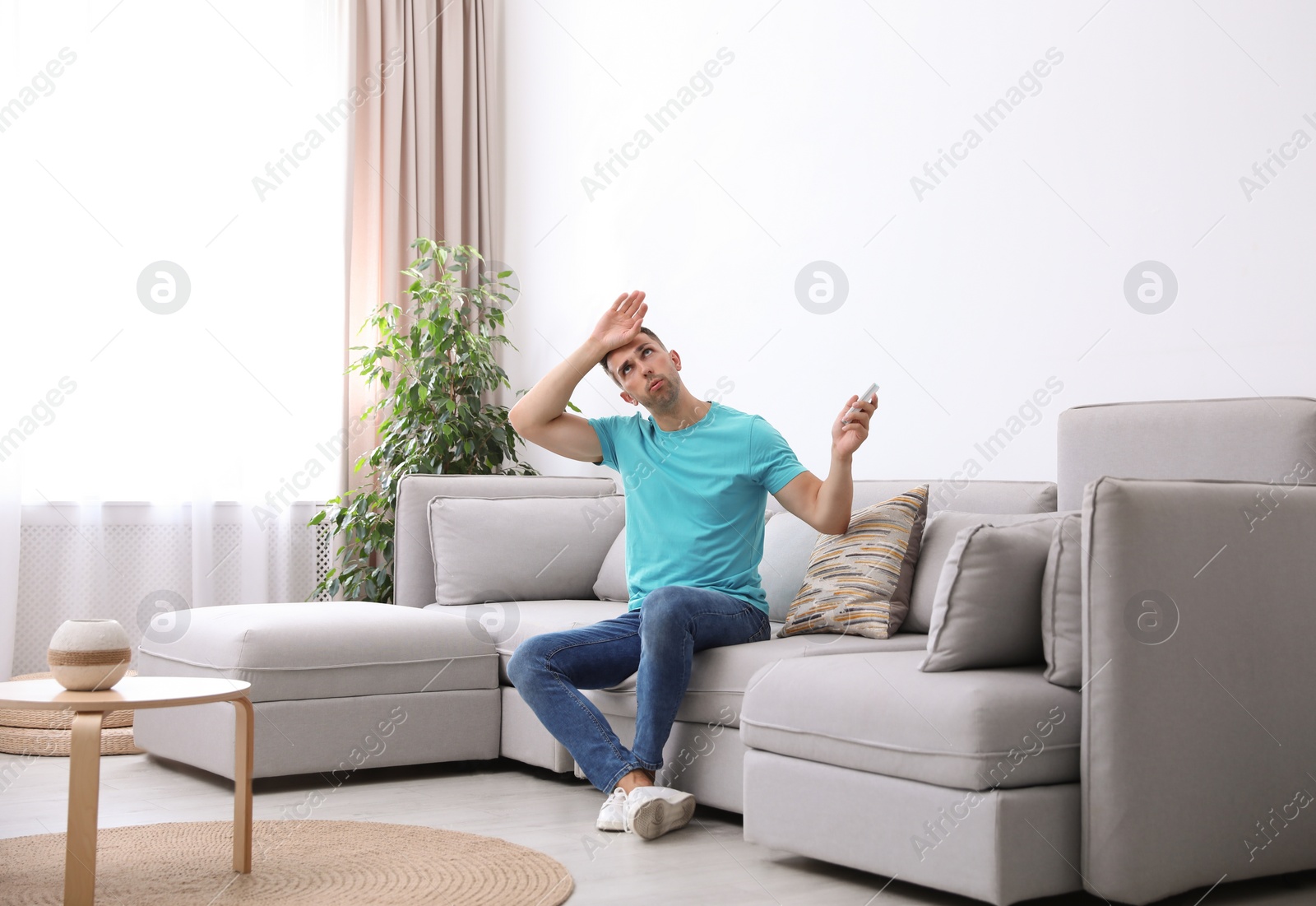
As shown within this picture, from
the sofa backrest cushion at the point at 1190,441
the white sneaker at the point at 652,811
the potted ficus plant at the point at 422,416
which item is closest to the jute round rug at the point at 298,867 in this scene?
the white sneaker at the point at 652,811

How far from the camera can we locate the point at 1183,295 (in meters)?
2.90

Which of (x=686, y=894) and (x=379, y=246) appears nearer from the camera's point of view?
(x=686, y=894)

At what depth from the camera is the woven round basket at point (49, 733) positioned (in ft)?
11.5

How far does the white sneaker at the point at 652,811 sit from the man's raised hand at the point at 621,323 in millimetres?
973

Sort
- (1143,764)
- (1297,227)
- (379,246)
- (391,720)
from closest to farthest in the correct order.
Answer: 1. (1143,764)
2. (1297,227)
3. (391,720)
4. (379,246)

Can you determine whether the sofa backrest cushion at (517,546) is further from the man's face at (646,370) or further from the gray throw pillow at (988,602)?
the gray throw pillow at (988,602)

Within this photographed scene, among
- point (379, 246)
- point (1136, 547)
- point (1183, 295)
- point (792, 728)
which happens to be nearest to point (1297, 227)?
point (1183, 295)

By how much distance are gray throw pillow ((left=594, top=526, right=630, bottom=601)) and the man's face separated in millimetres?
899

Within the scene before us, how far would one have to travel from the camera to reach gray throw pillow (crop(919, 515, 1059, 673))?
2240mm

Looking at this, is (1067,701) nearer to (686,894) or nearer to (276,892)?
(686,894)

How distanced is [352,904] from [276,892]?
0.54 ft

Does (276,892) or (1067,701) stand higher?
(1067,701)

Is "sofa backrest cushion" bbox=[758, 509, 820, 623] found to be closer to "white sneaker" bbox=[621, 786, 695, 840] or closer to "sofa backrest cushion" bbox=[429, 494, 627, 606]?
"white sneaker" bbox=[621, 786, 695, 840]

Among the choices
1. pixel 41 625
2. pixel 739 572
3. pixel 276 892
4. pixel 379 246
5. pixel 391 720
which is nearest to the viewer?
pixel 276 892
